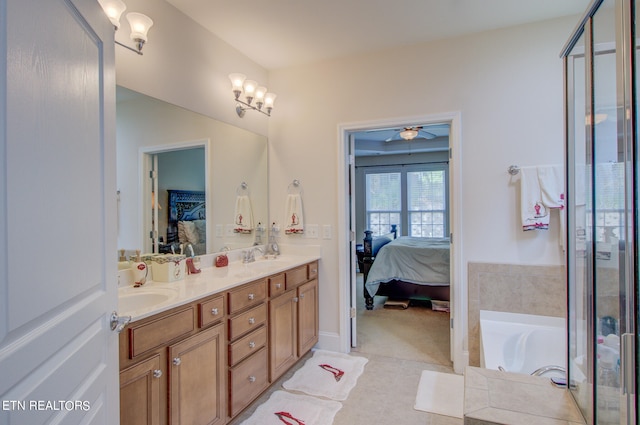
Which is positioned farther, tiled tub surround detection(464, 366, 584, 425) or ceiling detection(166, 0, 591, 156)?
ceiling detection(166, 0, 591, 156)

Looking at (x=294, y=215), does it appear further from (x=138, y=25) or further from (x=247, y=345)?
(x=138, y=25)

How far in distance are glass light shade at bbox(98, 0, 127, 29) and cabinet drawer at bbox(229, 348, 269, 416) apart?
196 cm

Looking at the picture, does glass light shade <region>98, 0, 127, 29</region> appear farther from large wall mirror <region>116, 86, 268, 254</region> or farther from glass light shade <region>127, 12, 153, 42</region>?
large wall mirror <region>116, 86, 268, 254</region>

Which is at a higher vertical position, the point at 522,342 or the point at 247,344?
the point at 247,344

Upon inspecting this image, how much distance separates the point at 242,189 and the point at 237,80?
0.89m

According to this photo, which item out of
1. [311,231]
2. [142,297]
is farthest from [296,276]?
[142,297]

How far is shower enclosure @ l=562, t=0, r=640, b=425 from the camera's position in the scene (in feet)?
2.81

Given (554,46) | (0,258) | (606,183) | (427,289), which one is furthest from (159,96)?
(427,289)

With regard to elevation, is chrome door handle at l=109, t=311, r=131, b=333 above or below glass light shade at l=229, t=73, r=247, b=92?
below

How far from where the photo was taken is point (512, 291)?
255 centimetres

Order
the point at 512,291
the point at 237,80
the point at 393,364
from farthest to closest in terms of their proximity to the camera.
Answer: the point at 393,364 < the point at 237,80 < the point at 512,291

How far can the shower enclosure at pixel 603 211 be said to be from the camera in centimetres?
86

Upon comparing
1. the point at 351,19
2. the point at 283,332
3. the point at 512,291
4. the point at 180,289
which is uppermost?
the point at 351,19

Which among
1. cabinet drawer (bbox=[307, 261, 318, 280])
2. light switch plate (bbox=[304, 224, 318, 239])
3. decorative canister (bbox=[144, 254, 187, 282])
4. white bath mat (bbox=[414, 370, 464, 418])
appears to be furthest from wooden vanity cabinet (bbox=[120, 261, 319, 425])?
white bath mat (bbox=[414, 370, 464, 418])
